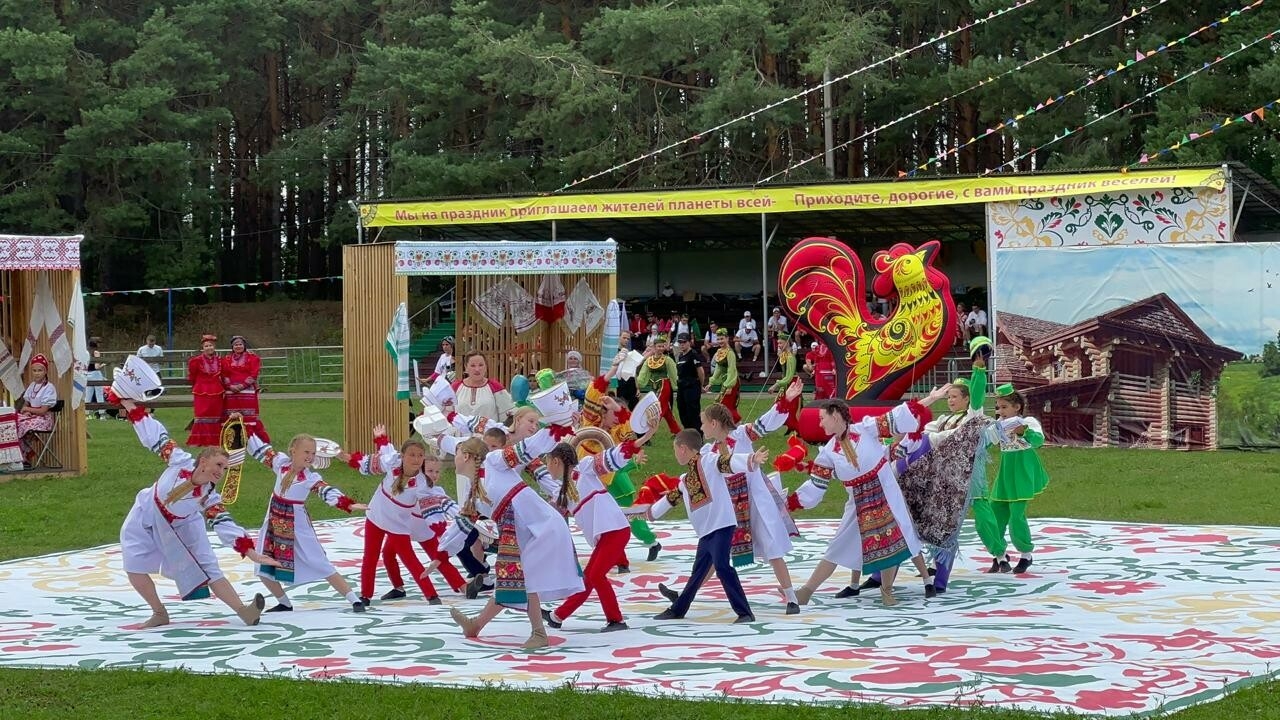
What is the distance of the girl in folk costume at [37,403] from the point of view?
1808 cm

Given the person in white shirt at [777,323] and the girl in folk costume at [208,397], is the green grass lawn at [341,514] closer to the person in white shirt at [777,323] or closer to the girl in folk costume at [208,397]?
the girl in folk costume at [208,397]

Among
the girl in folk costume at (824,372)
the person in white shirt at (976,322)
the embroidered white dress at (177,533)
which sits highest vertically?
the person in white shirt at (976,322)

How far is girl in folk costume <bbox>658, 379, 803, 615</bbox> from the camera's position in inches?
378

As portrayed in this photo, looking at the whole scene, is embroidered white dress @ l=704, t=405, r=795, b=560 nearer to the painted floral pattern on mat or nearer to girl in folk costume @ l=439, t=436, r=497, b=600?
the painted floral pattern on mat

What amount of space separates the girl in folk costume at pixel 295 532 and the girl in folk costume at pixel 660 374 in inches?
241

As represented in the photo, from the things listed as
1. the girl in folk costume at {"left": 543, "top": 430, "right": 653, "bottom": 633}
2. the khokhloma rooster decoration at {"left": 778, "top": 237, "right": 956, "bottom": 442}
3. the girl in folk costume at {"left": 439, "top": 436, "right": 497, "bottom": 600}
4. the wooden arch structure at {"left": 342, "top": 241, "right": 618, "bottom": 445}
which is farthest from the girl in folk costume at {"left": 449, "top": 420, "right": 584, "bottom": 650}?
the wooden arch structure at {"left": 342, "top": 241, "right": 618, "bottom": 445}

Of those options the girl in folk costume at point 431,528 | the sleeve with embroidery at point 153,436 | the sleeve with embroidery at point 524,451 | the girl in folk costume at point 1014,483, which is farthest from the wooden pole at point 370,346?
the sleeve with embroidery at point 524,451

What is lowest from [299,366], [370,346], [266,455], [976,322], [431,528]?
[431,528]

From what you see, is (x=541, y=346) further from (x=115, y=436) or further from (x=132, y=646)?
(x=132, y=646)

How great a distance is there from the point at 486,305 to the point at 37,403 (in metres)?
5.66

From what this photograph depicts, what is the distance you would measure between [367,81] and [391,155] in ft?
7.39

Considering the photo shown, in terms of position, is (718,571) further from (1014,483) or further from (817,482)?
(1014,483)

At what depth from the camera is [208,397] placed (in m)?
18.0

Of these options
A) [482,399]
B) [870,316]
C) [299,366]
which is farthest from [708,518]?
[299,366]
